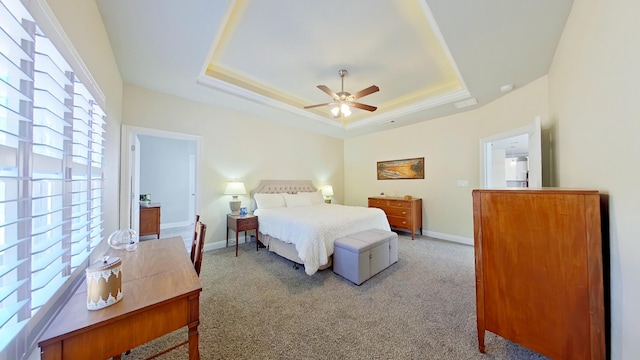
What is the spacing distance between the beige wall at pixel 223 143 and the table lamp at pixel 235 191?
15 centimetres

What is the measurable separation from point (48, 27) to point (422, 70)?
140 inches

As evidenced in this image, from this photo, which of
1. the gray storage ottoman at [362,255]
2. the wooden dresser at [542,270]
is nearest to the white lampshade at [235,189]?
the gray storage ottoman at [362,255]

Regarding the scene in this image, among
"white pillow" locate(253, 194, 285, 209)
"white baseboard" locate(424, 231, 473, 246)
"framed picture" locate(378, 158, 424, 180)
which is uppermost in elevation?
"framed picture" locate(378, 158, 424, 180)

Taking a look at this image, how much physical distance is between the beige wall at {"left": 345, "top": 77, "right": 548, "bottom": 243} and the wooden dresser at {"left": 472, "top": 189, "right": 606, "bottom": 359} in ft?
7.52

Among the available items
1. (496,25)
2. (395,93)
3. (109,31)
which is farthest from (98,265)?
(395,93)

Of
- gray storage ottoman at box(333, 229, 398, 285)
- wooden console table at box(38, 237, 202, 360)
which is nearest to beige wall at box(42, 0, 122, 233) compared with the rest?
wooden console table at box(38, 237, 202, 360)

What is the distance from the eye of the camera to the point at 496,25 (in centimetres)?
192

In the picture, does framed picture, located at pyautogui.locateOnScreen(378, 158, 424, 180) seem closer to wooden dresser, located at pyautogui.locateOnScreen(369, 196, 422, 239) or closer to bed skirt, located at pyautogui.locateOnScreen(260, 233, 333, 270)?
wooden dresser, located at pyautogui.locateOnScreen(369, 196, 422, 239)

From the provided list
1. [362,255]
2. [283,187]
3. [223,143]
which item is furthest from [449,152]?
[223,143]

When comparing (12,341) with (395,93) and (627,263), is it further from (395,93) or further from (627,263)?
(395,93)

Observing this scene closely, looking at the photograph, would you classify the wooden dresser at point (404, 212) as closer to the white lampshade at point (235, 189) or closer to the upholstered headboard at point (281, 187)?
the upholstered headboard at point (281, 187)

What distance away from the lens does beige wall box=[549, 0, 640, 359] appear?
1.08 metres

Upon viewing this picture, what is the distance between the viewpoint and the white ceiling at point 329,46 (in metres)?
1.85

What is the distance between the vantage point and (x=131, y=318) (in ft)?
3.05
